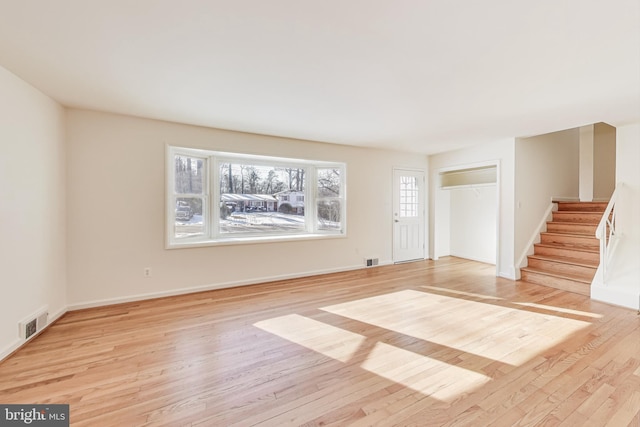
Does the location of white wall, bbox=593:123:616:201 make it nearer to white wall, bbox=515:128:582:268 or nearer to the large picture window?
white wall, bbox=515:128:582:268

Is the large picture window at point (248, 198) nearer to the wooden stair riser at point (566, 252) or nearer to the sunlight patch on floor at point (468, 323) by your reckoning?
the sunlight patch on floor at point (468, 323)

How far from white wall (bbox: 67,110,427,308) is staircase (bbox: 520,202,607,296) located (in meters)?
3.93

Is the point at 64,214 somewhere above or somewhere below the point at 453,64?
below

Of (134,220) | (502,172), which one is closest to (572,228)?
(502,172)

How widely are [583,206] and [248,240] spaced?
584 centimetres

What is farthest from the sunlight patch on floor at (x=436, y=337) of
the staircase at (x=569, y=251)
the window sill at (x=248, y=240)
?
the window sill at (x=248, y=240)

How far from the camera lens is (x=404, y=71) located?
2.24 metres

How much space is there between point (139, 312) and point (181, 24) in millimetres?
2930

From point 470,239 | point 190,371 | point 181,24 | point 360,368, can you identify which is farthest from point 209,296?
point 470,239

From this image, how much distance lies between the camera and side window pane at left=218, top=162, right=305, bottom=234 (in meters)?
4.34

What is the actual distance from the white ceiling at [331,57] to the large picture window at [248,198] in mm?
953

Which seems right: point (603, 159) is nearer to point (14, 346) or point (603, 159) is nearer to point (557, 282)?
point (557, 282)

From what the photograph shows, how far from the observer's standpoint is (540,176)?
486 centimetres

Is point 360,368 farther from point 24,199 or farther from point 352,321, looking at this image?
point 24,199
